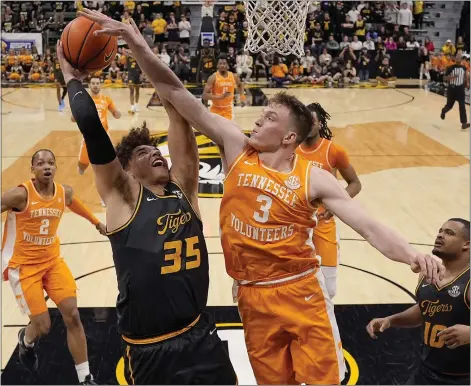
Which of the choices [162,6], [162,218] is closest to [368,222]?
[162,218]

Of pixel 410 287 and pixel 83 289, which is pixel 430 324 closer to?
pixel 410 287

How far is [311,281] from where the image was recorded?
3332 millimetres

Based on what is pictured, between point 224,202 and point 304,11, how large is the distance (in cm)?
273

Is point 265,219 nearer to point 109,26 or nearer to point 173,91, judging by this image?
point 173,91

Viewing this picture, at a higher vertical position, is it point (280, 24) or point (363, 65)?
point (280, 24)

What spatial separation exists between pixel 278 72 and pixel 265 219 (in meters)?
19.5

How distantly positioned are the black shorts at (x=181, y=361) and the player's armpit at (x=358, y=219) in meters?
0.85

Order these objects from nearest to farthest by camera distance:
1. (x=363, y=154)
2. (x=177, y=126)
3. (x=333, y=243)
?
(x=177, y=126) < (x=333, y=243) < (x=363, y=154)

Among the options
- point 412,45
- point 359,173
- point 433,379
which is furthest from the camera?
point 412,45

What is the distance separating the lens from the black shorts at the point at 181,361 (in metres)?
3.00

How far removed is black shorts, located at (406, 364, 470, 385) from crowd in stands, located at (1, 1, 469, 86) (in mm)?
18651

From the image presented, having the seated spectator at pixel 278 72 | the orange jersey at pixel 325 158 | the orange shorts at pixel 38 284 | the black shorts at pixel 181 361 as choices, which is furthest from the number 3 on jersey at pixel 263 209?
the seated spectator at pixel 278 72

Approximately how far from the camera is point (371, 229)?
2820mm

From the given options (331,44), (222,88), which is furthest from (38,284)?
(331,44)
